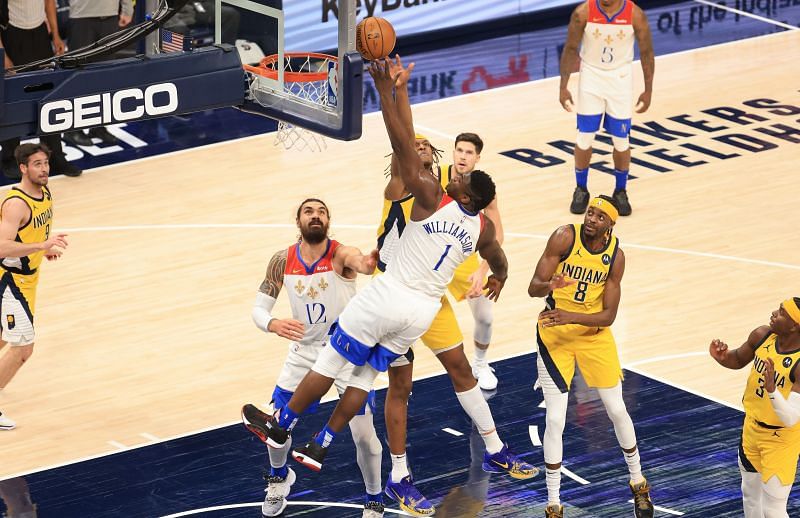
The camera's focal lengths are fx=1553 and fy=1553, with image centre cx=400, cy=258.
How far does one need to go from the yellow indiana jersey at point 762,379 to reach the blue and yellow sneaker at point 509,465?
1696 millimetres

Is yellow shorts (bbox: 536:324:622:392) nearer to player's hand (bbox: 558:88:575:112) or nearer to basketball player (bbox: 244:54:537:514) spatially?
basketball player (bbox: 244:54:537:514)

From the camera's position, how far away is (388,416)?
9367 mm

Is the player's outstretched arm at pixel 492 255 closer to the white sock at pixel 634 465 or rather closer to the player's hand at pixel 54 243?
the white sock at pixel 634 465

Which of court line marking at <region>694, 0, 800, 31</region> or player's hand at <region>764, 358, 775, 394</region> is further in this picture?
court line marking at <region>694, 0, 800, 31</region>

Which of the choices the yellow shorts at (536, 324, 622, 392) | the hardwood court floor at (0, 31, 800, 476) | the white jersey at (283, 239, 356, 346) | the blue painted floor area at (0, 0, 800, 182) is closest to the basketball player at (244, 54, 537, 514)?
the white jersey at (283, 239, 356, 346)

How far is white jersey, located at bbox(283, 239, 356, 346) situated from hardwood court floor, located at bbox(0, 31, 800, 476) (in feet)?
6.16

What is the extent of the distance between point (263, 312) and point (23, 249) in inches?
78.1

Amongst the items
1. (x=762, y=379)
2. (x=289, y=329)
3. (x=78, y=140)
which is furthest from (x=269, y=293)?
(x=78, y=140)

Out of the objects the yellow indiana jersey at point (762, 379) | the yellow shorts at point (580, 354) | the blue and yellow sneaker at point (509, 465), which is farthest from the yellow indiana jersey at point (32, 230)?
the yellow indiana jersey at point (762, 379)

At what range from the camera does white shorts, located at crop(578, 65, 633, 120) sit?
14297 mm

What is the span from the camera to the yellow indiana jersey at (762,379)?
842 cm

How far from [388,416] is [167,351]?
2.99 m

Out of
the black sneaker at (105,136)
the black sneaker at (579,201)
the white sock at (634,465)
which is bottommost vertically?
the black sneaker at (105,136)

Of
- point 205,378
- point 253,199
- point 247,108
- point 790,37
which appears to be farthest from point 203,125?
point 247,108
